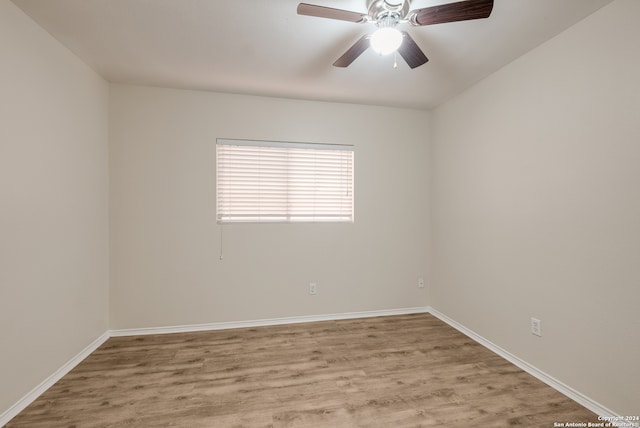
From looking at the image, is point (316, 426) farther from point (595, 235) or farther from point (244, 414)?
point (595, 235)

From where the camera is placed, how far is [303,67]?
2506 mm

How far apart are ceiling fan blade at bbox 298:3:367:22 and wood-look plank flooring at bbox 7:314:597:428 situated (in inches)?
90.3

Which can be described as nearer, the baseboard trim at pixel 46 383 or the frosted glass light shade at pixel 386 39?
the frosted glass light shade at pixel 386 39

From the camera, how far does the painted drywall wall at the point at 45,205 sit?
1755mm

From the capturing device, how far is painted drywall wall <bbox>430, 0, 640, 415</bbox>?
1.69m

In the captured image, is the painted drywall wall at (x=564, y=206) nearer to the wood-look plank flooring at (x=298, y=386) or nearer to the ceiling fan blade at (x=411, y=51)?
the wood-look plank flooring at (x=298, y=386)

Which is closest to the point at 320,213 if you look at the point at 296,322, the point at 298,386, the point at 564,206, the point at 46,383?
the point at 296,322

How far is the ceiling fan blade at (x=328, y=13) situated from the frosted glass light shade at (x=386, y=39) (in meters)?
0.12

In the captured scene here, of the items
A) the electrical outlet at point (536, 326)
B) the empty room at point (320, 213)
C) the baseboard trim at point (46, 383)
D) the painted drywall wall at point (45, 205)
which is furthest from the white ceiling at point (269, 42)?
the baseboard trim at point (46, 383)

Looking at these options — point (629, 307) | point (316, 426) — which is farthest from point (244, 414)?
point (629, 307)

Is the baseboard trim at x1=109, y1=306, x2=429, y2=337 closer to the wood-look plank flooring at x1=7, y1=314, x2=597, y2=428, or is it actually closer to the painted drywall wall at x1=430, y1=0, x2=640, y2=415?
the wood-look plank flooring at x1=7, y1=314, x2=597, y2=428

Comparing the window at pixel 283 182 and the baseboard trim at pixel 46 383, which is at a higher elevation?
the window at pixel 283 182

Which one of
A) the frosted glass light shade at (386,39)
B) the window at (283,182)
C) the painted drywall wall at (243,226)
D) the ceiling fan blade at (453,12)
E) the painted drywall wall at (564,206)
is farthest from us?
the window at (283,182)

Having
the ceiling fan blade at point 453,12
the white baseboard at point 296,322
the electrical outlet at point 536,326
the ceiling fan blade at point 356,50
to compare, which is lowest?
the white baseboard at point 296,322
